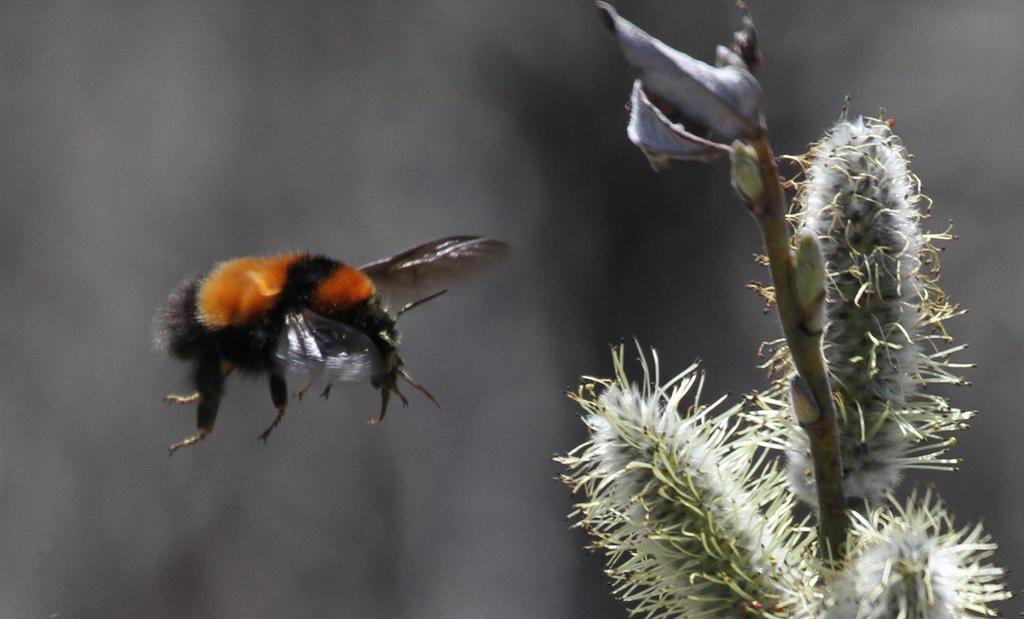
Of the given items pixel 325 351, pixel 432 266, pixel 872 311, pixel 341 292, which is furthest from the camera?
pixel 432 266

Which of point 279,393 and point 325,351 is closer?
point 325,351

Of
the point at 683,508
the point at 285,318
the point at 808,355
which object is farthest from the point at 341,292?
the point at 808,355

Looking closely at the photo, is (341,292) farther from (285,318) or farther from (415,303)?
(415,303)

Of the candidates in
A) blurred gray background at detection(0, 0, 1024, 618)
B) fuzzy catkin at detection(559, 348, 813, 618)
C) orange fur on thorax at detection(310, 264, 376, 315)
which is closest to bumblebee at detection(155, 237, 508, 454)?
orange fur on thorax at detection(310, 264, 376, 315)

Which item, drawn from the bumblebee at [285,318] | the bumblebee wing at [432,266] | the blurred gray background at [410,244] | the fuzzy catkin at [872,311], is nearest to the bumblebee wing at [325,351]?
the bumblebee at [285,318]

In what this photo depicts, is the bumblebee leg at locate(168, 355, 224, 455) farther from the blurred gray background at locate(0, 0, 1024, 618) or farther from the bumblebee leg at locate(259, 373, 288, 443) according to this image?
the blurred gray background at locate(0, 0, 1024, 618)

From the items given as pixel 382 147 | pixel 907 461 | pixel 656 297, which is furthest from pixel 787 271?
pixel 382 147

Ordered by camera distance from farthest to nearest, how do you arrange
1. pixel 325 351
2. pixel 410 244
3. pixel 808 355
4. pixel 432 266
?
pixel 410 244 → pixel 432 266 → pixel 325 351 → pixel 808 355

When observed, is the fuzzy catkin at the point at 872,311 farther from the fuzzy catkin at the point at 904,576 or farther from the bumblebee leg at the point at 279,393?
the bumblebee leg at the point at 279,393
